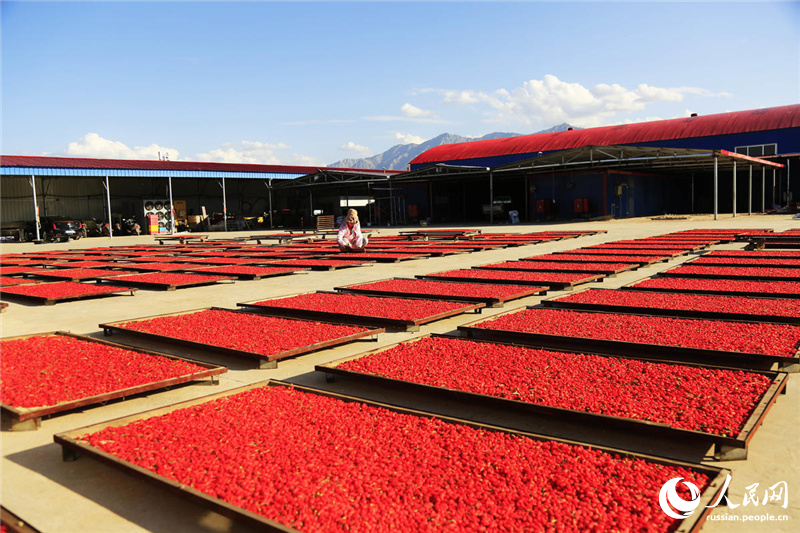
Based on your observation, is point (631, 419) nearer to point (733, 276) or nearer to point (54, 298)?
point (733, 276)

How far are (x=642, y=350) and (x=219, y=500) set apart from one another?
4264mm

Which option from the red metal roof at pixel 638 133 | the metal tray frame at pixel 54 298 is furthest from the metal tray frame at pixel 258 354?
the red metal roof at pixel 638 133

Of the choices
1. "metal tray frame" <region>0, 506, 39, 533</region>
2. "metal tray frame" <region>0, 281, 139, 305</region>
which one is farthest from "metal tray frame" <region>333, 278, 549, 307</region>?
"metal tray frame" <region>0, 506, 39, 533</region>

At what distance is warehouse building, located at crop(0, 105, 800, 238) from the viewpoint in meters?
35.9

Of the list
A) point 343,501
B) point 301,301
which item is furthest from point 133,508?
point 301,301

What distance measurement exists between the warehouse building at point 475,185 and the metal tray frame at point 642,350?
28351 mm

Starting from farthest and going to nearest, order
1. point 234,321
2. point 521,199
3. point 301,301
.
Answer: point 521,199
point 301,301
point 234,321

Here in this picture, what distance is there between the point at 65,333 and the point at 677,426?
21.6 ft

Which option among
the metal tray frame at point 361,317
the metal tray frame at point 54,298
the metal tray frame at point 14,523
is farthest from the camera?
the metal tray frame at point 54,298

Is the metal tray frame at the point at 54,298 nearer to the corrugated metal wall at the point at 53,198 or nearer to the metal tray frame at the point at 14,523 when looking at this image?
the metal tray frame at the point at 14,523

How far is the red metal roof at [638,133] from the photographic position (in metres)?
42.2

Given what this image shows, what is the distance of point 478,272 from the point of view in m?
12.2

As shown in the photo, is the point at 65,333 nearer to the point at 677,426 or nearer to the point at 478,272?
the point at 677,426

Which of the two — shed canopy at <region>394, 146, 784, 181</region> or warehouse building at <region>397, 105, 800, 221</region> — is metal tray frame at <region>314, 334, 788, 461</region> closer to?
shed canopy at <region>394, 146, 784, 181</region>
